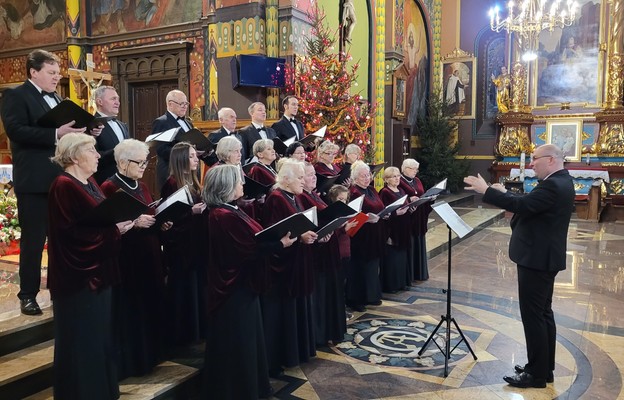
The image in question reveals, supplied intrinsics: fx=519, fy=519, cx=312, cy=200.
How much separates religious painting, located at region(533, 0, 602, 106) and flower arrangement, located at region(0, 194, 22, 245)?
44.8 ft

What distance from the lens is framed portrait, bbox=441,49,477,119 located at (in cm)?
1620

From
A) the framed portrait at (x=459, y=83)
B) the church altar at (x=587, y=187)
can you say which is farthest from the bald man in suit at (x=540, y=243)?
the framed portrait at (x=459, y=83)

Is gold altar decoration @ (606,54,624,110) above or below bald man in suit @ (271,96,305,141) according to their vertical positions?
above

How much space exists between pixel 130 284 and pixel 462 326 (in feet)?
10.5

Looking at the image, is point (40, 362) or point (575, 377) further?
point (575, 377)

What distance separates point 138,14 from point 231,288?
903 centimetres

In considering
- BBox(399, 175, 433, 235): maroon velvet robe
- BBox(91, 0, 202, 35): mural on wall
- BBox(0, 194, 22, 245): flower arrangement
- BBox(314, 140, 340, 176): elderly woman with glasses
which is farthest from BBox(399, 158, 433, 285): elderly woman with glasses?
BBox(91, 0, 202, 35): mural on wall

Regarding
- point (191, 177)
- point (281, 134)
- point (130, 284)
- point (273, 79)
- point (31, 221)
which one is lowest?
point (130, 284)

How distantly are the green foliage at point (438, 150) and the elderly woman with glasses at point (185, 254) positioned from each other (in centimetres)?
1236

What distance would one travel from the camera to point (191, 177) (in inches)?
153

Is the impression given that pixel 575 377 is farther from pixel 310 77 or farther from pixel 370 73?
pixel 370 73

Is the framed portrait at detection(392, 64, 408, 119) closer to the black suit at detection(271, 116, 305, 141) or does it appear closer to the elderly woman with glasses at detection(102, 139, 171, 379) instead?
the black suit at detection(271, 116, 305, 141)

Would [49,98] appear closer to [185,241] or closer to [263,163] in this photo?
[185,241]

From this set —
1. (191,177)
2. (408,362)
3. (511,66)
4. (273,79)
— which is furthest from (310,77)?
(511,66)
